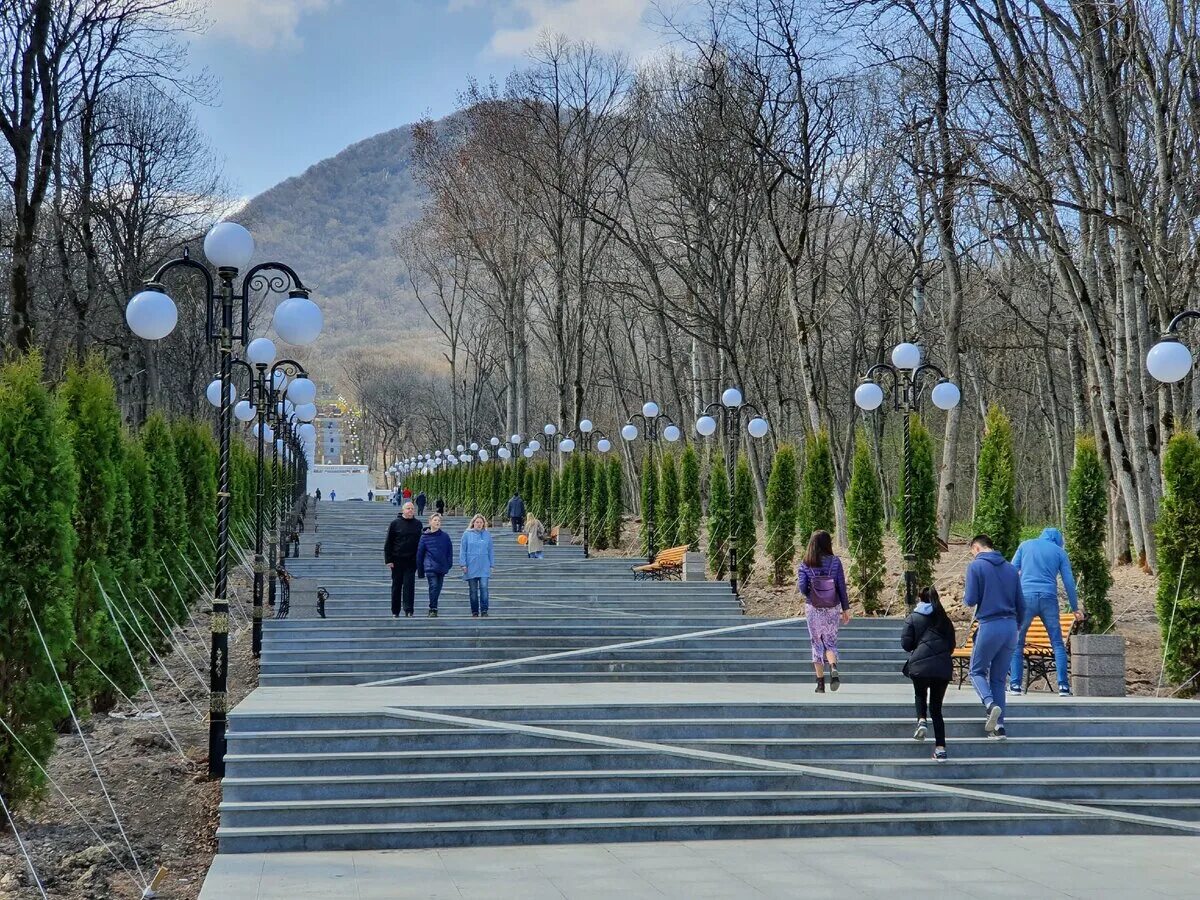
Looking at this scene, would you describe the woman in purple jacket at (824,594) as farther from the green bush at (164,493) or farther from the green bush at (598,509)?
the green bush at (598,509)

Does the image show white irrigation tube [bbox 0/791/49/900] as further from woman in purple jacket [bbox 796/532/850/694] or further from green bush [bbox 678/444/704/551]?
green bush [bbox 678/444/704/551]

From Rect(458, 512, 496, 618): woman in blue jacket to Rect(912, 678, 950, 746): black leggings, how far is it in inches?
364

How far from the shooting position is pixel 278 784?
958 cm

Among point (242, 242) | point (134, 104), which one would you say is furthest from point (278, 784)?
point (134, 104)

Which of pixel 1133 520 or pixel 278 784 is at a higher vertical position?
pixel 1133 520

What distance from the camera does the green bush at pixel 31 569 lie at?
29.8 feet

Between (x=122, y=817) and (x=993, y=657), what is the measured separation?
729cm

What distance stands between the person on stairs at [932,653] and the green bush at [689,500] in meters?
18.1

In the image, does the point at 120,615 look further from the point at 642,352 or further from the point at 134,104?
the point at 642,352

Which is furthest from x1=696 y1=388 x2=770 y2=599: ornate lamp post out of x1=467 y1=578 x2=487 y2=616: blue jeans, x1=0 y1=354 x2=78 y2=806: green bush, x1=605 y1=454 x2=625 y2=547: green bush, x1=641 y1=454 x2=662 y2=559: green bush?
x1=0 y1=354 x2=78 y2=806: green bush

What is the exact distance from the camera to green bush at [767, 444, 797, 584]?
24.5 metres

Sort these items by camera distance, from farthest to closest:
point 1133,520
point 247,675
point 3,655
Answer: point 1133,520 → point 247,675 → point 3,655

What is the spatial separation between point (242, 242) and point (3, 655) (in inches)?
153

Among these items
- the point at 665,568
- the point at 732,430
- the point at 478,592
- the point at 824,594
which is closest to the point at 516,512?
the point at 665,568
